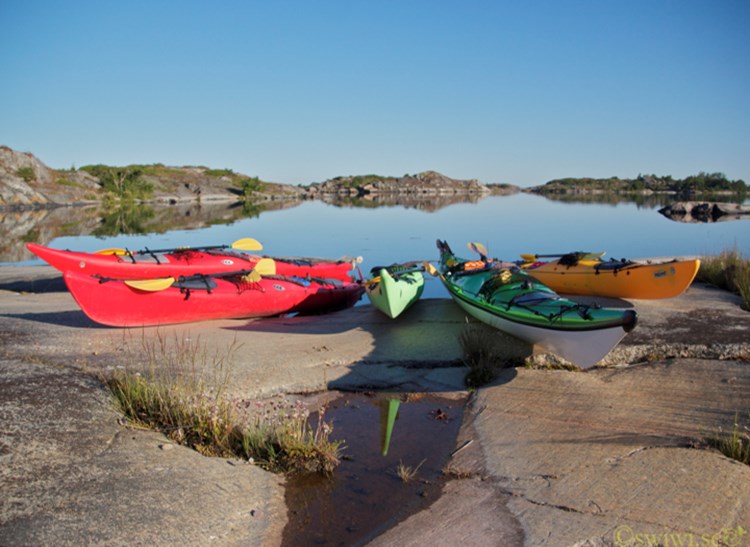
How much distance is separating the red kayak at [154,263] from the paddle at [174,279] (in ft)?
7.59

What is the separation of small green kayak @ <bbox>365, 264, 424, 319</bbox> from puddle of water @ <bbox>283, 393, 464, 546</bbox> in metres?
3.11

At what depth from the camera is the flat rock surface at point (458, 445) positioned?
12.9ft

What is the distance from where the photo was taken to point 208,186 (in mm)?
81812

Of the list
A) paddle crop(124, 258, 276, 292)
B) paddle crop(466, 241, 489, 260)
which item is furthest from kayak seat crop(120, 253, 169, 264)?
paddle crop(466, 241, 489, 260)

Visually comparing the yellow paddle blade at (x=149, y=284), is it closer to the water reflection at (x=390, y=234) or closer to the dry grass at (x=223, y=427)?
the dry grass at (x=223, y=427)

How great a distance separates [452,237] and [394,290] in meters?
19.4

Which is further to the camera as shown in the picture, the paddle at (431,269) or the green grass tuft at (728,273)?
the paddle at (431,269)

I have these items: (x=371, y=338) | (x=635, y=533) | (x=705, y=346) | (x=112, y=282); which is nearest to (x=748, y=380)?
(x=705, y=346)

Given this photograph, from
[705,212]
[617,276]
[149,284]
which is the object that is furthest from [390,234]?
[705,212]

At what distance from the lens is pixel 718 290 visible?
11555mm

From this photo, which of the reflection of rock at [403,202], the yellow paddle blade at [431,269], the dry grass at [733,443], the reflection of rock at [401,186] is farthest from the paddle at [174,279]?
the reflection of rock at [401,186]

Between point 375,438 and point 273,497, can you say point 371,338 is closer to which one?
point 375,438

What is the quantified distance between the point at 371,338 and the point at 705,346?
182 inches

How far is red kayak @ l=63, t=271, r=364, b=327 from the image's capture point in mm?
8992
